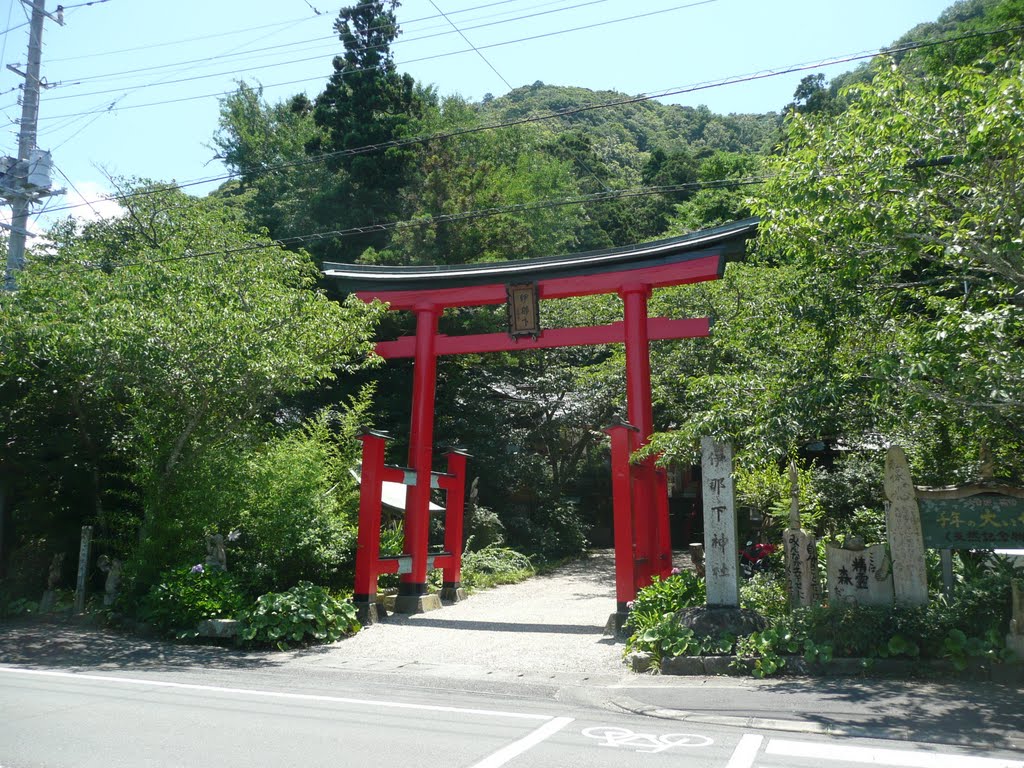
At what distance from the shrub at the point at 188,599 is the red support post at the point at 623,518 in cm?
583

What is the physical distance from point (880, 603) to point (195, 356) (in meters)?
10.1

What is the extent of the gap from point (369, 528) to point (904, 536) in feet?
26.7

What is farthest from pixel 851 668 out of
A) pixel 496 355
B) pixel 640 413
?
pixel 496 355

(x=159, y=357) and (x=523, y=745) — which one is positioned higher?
(x=159, y=357)

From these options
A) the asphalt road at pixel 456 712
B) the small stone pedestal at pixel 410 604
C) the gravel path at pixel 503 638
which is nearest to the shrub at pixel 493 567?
the gravel path at pixel 503 638

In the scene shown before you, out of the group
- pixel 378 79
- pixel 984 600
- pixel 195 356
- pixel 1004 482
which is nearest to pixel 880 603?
pixel 984 600

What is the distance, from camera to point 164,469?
1306 cm

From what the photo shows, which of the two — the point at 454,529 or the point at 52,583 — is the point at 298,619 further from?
the point at 52,583

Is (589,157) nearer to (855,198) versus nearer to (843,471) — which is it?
(843,471)

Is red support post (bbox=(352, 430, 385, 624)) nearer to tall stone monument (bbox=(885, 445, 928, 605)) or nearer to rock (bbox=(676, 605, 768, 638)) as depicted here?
rock (bbox=(676, 605, 768, 638))

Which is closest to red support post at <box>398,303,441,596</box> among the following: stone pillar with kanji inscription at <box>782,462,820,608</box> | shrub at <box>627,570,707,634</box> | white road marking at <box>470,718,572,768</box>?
shrub at <box>627,570,707,634</box>

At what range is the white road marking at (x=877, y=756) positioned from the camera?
5398mm

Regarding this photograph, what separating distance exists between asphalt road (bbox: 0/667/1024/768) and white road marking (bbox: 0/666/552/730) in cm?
2

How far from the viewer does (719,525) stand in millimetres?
10086
